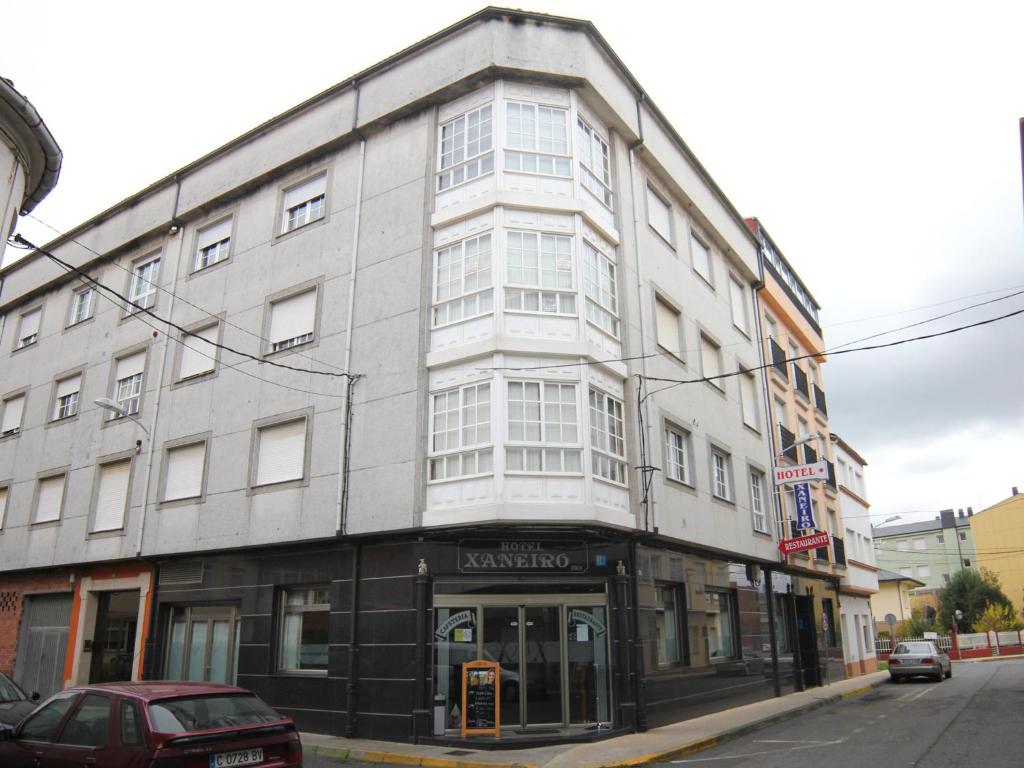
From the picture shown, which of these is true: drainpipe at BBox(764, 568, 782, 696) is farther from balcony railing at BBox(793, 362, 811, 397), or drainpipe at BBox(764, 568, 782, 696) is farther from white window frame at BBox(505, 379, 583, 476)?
white window frame at BBox(505, 379, 583, 476)

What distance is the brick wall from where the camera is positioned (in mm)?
20188

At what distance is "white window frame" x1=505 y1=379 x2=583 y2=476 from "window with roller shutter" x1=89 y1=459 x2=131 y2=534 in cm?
1119

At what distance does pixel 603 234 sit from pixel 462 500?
20.0ft

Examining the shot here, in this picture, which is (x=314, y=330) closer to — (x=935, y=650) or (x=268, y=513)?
(x=268, y=513)

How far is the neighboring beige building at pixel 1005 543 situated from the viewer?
6247 cm

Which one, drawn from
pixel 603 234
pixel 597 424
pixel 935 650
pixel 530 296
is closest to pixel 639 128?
pixel 603 234

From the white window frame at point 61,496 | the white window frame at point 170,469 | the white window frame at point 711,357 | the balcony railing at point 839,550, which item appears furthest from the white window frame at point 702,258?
the white window frame at point 61,496

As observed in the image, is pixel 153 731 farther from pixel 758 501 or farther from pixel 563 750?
pixel 758 501

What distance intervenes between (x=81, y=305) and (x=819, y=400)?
2717 centimetres

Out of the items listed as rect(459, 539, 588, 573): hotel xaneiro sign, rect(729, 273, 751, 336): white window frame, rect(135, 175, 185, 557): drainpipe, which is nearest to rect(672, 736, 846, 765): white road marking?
rect(459, 539, 588, 573): hotel xaneiro sign

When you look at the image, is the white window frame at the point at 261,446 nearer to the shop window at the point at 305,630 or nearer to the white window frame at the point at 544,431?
the shop window at the point at 305,630

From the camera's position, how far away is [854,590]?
100 ft

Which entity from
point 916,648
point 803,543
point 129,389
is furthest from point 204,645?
point 916,648

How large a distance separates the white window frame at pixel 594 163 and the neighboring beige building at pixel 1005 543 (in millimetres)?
62123
